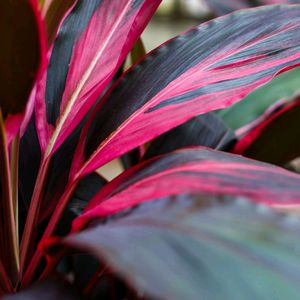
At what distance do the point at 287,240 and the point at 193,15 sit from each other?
2247mm

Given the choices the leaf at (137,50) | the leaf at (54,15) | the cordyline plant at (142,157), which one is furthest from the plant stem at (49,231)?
the leaf at (137,50)

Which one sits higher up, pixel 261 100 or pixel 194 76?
pixel 194 76

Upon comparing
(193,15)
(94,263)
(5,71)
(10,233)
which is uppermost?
(5,71)

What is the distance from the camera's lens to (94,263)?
20.7 inches

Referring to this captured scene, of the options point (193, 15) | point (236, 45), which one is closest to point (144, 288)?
point (236, 45)

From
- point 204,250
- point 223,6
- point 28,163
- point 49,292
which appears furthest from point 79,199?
point 223,6

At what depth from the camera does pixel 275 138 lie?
531 mm

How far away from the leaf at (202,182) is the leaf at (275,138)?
0.18 m

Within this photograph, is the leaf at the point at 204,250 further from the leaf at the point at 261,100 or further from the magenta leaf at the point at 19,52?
the leaf at the point at 261,100

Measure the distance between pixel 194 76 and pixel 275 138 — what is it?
0.46 ft

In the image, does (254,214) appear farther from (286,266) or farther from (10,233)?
(10,233)

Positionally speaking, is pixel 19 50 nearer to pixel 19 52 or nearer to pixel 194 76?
pixel 19 52

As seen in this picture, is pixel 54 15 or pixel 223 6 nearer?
pixel 54 15

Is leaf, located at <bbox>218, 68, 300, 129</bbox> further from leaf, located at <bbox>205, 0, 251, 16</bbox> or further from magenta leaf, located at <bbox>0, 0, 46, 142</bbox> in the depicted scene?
magenta leaf, located at <bbox>0, 0, 46, 142</bbox>
